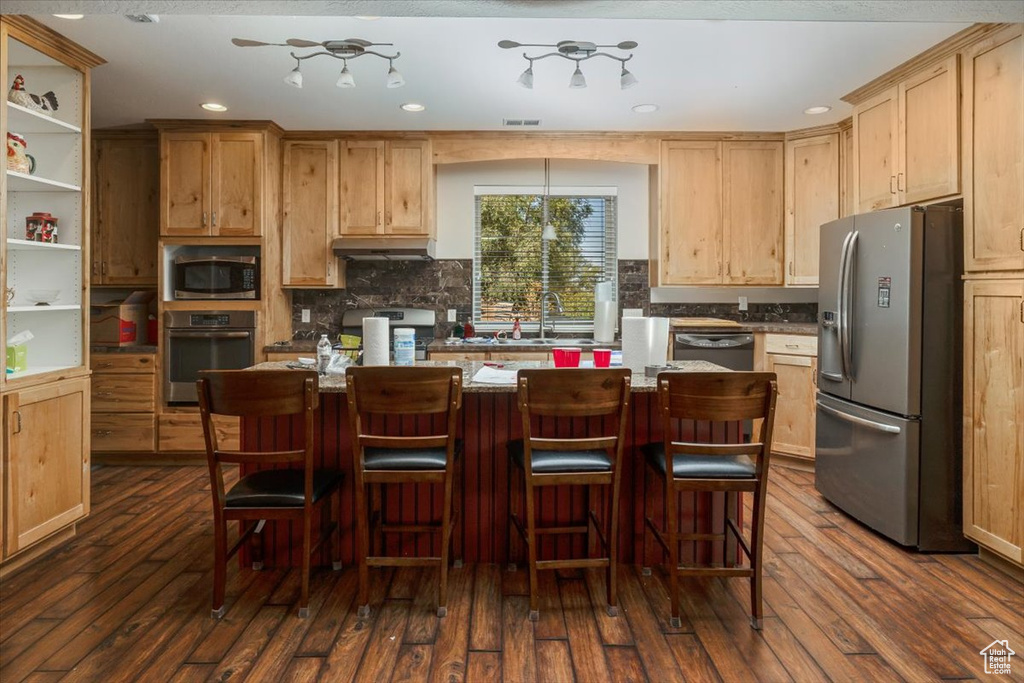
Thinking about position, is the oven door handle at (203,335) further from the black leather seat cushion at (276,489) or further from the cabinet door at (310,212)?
the black leather seat cushion at (276,489)

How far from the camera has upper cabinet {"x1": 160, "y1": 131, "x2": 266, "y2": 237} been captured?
439cm

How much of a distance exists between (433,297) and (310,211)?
3.92ft

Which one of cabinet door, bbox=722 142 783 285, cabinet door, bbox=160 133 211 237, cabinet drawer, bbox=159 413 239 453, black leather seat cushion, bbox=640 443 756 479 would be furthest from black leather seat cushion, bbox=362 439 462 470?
cabinet door, bbox=722 142 783 285

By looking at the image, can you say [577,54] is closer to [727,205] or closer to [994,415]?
[727,205]

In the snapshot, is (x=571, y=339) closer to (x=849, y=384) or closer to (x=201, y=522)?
(x=849, y=384)

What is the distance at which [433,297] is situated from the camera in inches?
204

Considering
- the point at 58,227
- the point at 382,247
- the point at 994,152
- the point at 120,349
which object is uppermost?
the point at 994,152

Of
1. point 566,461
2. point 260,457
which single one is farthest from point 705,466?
point 260,457

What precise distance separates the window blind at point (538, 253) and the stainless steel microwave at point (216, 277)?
183 centimetres

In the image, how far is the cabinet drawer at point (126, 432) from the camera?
436 centimetres

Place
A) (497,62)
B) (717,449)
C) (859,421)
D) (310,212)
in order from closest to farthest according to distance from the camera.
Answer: (717,449) → (859,421) → (497,62) → (310,212)

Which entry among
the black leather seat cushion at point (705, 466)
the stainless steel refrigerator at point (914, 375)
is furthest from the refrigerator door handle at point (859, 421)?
the black leather seat cushion at point (705, 466)

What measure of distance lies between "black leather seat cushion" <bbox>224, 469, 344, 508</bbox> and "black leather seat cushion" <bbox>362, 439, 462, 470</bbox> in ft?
0.69

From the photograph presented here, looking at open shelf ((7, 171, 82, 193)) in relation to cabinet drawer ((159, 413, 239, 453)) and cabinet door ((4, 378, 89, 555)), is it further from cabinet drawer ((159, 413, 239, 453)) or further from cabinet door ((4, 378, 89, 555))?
cabinet drawer ((159, 413, 239, 453))
